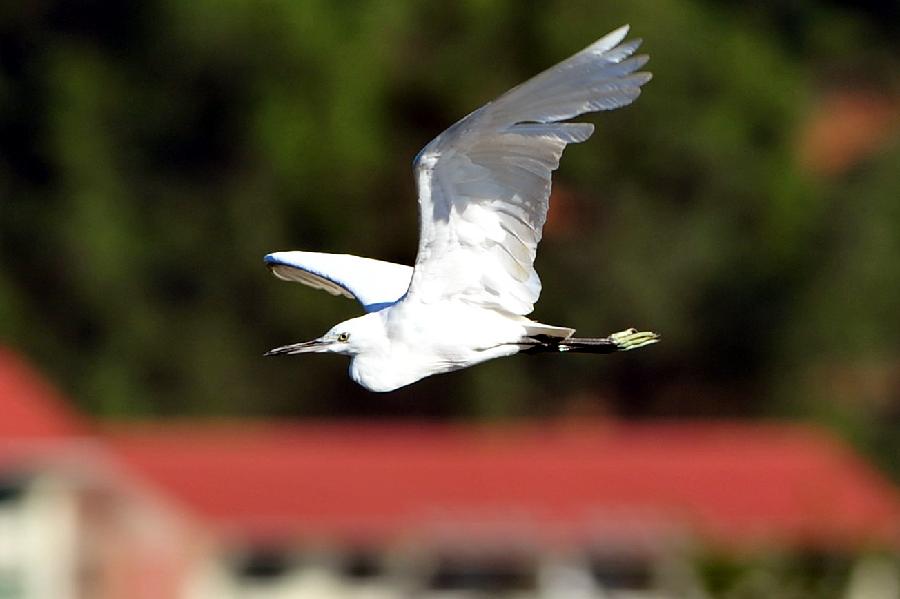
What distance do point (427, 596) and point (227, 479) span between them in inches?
103

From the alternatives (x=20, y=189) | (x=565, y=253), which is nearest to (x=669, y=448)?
(x=565, y=253)

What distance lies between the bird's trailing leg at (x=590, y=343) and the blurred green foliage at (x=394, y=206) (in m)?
14.7

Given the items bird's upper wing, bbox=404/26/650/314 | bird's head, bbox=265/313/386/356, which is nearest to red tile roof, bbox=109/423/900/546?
bird's head, bbox=265/313/386/356

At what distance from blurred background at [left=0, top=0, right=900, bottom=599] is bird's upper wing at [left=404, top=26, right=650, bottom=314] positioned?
14435 mm

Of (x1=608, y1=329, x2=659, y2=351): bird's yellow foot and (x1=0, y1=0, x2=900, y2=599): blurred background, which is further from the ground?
(x1=0, y1=0, x2=900, y2=599): blurred background

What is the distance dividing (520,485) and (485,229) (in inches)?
585

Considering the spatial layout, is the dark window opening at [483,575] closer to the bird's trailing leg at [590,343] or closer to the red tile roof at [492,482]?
the red tile roof at [492,482]

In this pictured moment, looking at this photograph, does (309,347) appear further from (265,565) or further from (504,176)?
(265,565)

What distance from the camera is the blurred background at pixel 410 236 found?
2364 centimetres

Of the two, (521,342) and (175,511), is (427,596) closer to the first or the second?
(175,511)

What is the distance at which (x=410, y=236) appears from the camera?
78.0 ft

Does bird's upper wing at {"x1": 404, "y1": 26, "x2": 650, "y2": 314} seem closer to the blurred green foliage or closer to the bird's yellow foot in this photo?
the bird's yellow foot

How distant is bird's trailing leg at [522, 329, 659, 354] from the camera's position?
7.05 meters

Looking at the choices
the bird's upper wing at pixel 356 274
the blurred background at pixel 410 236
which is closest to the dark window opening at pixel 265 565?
the blurred background at pixel 410 236
